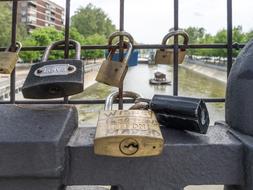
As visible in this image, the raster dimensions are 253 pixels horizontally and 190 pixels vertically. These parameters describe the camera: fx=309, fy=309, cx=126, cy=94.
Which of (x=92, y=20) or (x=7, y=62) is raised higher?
(x=92, y=20)

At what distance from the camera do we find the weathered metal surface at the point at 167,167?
0.45 m

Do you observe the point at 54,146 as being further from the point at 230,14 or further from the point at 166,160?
the point at 230,14

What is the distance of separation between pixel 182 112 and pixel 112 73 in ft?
0.75

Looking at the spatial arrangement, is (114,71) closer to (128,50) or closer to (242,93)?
(128,50)

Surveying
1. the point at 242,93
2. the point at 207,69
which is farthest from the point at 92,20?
the point at 242,93

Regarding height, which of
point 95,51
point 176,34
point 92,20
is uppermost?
point 92,20

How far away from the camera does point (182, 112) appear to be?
0.46 m

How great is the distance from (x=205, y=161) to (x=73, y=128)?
22 cm

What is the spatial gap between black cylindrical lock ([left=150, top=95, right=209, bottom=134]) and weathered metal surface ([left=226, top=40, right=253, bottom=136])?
0.05 meters

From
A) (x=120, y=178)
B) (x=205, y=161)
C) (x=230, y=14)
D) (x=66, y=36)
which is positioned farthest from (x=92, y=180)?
(x=230, y=14)

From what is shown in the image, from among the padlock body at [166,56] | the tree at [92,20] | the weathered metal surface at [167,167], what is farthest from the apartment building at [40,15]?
the weathered metal surface at [167,167]

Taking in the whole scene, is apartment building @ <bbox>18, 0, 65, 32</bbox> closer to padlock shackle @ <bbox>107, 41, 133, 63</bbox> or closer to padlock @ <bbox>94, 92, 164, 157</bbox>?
padlock shackle @ <bbox>107, 41, 133, 63</bbox>

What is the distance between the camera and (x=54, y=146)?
0.40 m

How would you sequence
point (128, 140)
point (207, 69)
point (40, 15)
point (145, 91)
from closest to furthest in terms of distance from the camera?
point (128, 140) → point (145, 91) → point (207, 69) → point (40, 15)
